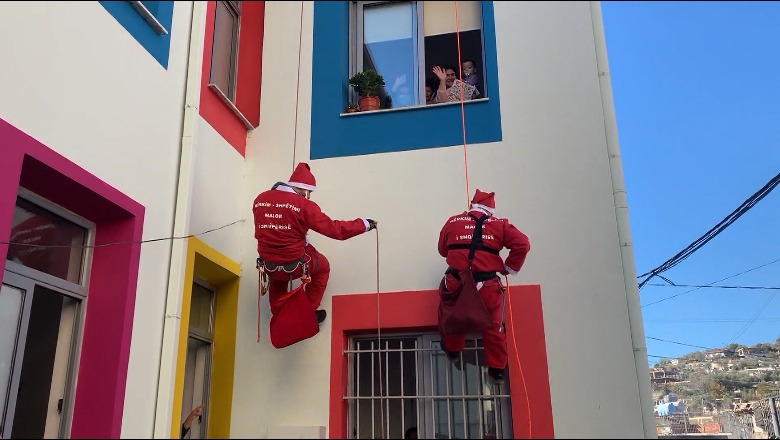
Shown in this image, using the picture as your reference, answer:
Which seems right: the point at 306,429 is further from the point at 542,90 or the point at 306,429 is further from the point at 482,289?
the point at 542,90

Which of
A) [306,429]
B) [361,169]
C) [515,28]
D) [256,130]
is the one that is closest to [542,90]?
[515,28]

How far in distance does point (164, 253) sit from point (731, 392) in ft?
13.2

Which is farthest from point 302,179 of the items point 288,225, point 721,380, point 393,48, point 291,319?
point 721,380

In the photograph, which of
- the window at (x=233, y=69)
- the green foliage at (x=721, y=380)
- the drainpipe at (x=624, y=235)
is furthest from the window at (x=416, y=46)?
the green foliage at (x=721, y=380)

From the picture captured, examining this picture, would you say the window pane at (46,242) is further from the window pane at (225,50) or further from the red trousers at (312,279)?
the window pane at (225,50)

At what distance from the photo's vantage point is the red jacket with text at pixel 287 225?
4727 mm

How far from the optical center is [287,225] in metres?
4.73

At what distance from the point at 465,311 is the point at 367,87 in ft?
7.92

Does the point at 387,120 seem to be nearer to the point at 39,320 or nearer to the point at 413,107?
the point at 413,107

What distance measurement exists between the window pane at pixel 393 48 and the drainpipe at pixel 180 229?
1662 millimetres

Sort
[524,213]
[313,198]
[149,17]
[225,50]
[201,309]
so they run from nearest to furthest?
[149,17] < [524,213] < [201,309] < [313,198] < [225,50]

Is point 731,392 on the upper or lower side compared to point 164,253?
lower

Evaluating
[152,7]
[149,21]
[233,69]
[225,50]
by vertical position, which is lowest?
[149,21]

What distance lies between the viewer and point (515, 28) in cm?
595
